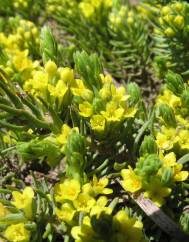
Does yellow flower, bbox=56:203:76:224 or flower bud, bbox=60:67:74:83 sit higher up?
flower bud, bbox=60:67:74:83

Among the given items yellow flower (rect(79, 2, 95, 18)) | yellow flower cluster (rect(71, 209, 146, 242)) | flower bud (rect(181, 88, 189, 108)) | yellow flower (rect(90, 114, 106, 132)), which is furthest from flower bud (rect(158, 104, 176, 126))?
yellow flower (rect(79, 2, 95, 18))

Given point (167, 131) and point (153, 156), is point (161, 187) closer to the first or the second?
point (153, 156)

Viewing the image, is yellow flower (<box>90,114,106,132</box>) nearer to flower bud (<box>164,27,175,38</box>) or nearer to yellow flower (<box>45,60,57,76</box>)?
yellow flower (<box>45,60,57,76</box>)

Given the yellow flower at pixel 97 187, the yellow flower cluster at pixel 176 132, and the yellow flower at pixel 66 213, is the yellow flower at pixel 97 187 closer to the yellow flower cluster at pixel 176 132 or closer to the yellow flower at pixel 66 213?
the yellow flower at pixel 66 213

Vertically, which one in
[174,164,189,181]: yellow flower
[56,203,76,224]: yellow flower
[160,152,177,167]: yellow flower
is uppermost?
[160,152,177,167]: yellow flower

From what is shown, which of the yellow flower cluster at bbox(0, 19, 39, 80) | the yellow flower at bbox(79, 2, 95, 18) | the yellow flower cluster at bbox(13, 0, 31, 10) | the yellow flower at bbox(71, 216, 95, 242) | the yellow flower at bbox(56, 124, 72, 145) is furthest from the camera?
the yellow flower cluster at bbox(13, 0, 31, 10)

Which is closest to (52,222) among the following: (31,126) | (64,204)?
(64,204)
